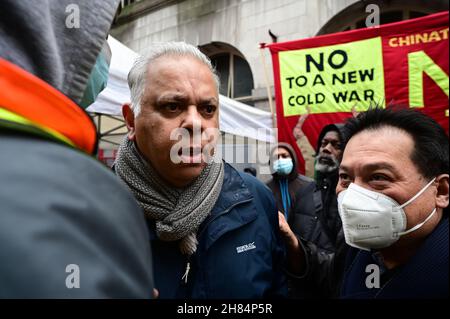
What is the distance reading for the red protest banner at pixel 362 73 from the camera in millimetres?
4168

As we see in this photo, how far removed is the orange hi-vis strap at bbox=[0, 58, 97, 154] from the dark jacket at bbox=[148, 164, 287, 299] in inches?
34.2

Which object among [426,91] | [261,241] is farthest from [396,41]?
[261,241]

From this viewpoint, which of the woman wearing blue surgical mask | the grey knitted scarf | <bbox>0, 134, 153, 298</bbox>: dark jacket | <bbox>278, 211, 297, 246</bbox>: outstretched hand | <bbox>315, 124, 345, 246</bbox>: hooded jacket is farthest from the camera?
<bbox>315, 124, 345, 246</bbox>: hooded jacket

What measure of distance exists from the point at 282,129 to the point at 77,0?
4287 mm

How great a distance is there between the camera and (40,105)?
45 cm

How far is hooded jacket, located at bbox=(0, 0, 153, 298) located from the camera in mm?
370

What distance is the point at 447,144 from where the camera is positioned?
1.56 metres

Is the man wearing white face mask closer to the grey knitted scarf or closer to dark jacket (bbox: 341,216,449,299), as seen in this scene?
dark jacket (bbox: 341,216,449,299)

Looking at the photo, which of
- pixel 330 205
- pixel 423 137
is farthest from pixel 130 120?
pixel 330 205

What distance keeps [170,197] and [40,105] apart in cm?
91

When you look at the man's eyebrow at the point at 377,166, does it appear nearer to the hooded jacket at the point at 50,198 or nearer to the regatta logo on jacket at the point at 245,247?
the regatta logo on jacket at the point at 245,247

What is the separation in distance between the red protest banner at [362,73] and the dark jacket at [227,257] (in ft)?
10.4

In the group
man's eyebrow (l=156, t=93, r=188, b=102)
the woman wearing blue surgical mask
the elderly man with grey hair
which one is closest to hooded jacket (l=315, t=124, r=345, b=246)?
the woman wearing blue surgical mask
